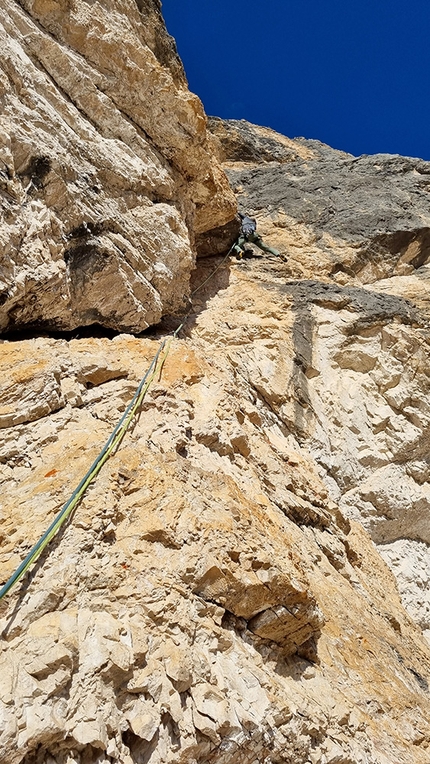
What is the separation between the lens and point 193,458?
174 inches

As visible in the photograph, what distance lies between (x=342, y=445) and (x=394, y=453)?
2.74 ft

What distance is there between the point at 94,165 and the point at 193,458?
410cm

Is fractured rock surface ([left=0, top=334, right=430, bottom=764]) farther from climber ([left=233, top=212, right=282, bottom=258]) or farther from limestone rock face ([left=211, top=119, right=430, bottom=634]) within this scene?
climber ([left=233, top=212, right=282, bottom=258])

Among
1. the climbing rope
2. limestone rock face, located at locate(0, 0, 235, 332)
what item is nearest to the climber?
limestone rock face, located at locate(0, 0, 235, 332)

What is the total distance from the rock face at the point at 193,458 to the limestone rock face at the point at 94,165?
0.03 metres

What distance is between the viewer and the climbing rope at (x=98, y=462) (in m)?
2.94

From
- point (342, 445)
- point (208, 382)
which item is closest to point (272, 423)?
point (342, 445)

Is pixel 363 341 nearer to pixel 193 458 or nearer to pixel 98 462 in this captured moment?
pixel 193 458

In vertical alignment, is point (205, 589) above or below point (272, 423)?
below

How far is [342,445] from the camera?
7.51 meters

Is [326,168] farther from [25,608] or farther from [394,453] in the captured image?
[25,608]

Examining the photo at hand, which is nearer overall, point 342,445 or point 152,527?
point 152,527

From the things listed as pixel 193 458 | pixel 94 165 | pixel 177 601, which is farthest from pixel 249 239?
pixel 177 601

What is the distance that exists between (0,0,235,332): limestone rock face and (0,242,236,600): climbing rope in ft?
4.31
